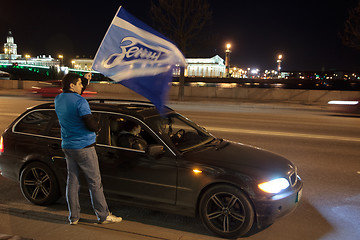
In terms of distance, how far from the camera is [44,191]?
15.6 feet

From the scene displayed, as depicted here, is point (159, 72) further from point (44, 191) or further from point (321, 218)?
point (321, 218)

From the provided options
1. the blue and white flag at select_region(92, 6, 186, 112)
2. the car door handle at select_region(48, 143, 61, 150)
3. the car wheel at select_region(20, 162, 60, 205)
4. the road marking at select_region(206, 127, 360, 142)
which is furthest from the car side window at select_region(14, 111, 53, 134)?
the road marking at select_region(206, 127, 360, 142)

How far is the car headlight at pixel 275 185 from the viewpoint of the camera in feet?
12.5

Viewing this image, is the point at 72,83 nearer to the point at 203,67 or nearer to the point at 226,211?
the point at 226,211

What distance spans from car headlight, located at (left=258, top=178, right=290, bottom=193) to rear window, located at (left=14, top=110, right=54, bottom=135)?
308cm

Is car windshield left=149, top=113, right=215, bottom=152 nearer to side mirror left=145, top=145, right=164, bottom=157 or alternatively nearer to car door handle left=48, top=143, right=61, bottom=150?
side mirror left=145, top=145, right=164, bottom=157

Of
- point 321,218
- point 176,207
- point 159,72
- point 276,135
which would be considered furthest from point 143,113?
point 276,135

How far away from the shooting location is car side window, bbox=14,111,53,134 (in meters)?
4.89

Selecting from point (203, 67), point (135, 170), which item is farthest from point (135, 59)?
point (203, 67)

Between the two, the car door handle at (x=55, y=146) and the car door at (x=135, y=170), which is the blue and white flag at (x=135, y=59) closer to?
the car door at (x=135, y=170)

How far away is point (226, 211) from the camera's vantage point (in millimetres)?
3867

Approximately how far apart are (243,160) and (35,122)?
3.03 m

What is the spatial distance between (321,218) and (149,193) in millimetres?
2277

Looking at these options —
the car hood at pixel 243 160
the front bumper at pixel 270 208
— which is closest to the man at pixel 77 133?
the car hood at pixel 243 160
